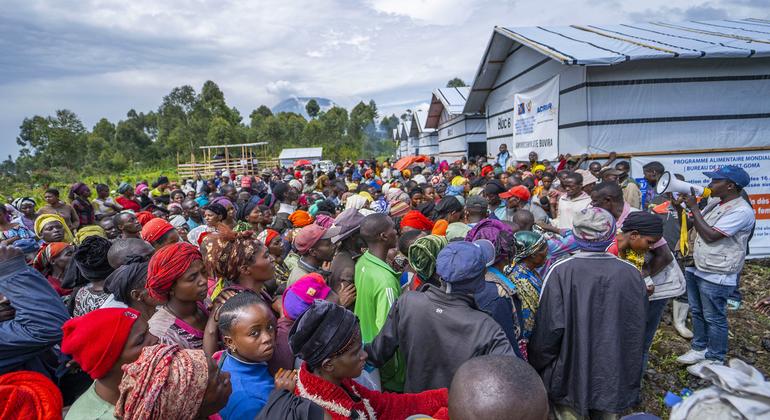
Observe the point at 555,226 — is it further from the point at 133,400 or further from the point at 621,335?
the point at 133,400

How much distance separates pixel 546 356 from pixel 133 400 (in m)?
2.39

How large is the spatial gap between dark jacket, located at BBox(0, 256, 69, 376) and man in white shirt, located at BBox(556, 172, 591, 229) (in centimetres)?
519

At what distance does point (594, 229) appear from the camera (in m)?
2.54

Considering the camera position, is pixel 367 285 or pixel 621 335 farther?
pixel 367 285

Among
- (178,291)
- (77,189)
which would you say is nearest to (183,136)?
(77,189)

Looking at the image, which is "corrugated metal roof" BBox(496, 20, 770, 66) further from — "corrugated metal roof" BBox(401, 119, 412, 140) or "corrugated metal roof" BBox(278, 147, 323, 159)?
"corrugated metal roof" BBox(278, 147, 323, 159)

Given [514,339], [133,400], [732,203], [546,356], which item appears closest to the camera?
[133,400]

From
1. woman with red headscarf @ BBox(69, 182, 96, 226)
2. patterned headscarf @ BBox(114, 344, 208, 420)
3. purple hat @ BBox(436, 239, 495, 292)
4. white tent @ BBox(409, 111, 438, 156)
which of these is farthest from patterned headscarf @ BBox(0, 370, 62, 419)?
white tent @ BBox(409, 111, 438, 156)

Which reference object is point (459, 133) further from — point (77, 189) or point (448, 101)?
point (77, 189)

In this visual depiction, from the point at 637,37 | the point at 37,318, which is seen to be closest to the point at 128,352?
the point at 37,318

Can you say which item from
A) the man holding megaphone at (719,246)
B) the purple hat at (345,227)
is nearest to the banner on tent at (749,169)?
the man holding megaphone at (719,246)

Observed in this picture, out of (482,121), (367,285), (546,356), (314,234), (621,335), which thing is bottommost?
(546,356)

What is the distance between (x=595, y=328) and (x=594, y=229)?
642 millimetres

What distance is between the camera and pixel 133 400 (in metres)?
1.39
